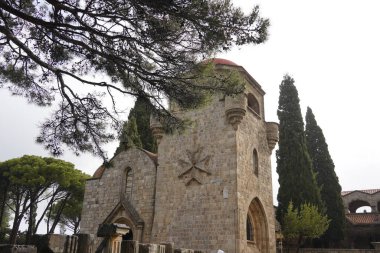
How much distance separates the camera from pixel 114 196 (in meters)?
16.4

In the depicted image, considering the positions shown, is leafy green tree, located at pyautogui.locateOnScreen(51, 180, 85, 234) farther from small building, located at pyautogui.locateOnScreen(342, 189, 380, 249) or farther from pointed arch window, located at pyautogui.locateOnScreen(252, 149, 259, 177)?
small building, located at pyautogui.locateOnScreen(342, 189, 380, 249)

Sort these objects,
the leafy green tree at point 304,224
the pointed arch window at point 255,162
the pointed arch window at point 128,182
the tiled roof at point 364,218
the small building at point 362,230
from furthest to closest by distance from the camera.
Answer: the tiled roof at point 364,218, the small building at point 362,230, the leafy green tree at point 304,224, the pointed arch window at point 128,182, the pointed arch window at point 255,162

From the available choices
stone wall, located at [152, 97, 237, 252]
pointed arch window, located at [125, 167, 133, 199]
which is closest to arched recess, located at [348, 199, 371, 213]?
stone wall, located at [152, 97, 237, 252]

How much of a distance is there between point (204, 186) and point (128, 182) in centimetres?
414

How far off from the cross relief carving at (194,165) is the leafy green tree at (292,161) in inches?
325

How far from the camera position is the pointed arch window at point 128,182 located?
16009 millimetres

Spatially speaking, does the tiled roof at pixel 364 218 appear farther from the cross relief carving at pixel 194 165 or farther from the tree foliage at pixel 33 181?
the tree foliage at pixel 33 181

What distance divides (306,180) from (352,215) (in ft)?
28.9

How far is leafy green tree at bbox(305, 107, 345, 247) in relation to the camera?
72.4 feet

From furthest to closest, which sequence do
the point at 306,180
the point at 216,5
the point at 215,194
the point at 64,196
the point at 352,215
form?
the point at 64,196
the point at 352,215
the point at 306,180
the point at 215,194
the point at 216,5

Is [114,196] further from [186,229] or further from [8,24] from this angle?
[8,24]

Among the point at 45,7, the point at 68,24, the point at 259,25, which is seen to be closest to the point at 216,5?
the point at 259,25

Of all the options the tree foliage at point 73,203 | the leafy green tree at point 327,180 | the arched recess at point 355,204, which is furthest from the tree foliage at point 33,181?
the arched recess at point 355,204

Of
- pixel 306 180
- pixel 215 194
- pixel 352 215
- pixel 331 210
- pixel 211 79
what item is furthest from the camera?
pixel 352 215
